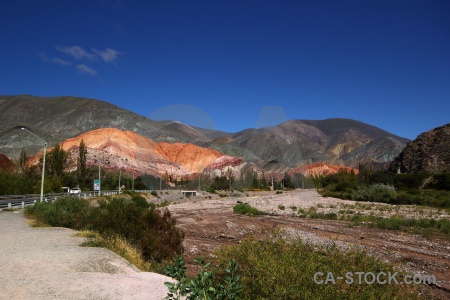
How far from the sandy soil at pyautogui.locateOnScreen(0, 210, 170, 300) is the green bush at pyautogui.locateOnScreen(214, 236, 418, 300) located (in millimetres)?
1705

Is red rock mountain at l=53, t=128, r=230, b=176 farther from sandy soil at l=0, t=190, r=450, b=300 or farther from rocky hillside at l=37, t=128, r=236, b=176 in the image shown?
sandy soil at l=0, t=190, r=450, b=300

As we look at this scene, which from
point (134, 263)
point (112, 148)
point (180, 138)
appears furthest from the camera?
Answer: point (180, 138)

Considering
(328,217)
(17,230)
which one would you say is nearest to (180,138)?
(328,217)

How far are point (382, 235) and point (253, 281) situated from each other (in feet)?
54.6

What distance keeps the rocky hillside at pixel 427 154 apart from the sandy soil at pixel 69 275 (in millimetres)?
94742

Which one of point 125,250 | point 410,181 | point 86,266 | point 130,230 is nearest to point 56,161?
point 130,230

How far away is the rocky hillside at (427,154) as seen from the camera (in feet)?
307

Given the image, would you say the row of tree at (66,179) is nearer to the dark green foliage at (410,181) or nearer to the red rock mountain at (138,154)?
the red rock mountain at (138,154)

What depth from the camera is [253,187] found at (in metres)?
113

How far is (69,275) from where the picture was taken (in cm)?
724

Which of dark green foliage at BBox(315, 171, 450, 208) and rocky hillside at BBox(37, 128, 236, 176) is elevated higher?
rocky hillside at BBox(37, 128, 236, 176)

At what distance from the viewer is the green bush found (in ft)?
16.2

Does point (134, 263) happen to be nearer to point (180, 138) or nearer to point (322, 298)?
point (322, 298)

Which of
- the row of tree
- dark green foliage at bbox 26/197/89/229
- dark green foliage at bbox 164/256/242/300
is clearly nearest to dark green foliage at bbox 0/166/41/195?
the row of tree
